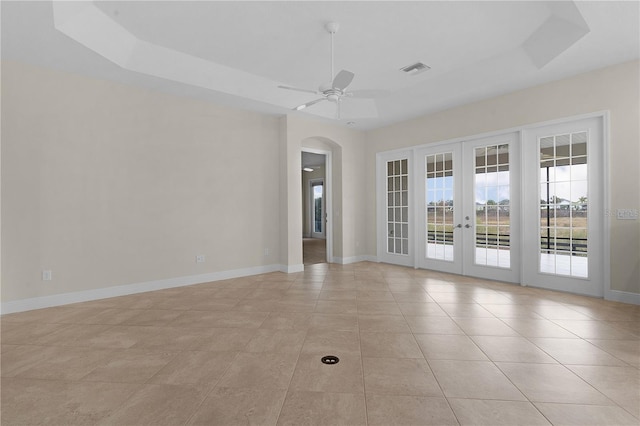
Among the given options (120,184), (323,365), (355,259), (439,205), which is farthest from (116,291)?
(439,205)

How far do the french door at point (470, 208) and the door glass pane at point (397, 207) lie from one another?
314 millimetres

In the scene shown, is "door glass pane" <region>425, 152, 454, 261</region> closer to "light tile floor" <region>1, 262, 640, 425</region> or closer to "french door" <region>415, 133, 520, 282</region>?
"french door" <region>415, 133, 520, 282</region>

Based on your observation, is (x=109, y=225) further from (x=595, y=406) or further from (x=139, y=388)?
(x=595, y=406)

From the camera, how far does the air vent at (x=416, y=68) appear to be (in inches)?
170

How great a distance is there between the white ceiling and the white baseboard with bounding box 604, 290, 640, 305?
2.80 meters

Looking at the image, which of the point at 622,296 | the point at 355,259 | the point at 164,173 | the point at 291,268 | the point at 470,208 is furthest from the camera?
the point at 355,259

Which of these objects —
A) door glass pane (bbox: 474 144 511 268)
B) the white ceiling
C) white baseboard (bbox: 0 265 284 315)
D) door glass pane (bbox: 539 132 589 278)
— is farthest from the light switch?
white baseboard (bbox: 0 265 284 315)

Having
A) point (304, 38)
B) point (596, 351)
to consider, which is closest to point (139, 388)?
point (596, 351)

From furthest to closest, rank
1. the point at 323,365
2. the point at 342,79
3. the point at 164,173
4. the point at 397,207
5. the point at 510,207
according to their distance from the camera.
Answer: the point at 397,207, the point at 510,207, the point at 164,173, the point at 342,79, the point at 323,365

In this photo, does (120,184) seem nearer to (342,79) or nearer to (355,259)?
(342,79)

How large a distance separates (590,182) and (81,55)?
640 cm

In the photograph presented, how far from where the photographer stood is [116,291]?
4.26m

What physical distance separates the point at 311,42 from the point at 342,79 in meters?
0.83

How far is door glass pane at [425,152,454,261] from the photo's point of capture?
5684mm
